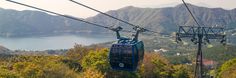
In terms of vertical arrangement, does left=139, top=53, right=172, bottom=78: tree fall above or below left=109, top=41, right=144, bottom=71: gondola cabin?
below

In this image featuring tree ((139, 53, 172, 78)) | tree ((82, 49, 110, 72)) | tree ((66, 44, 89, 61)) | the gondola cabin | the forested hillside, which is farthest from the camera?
tree ((66, 44, 89, 61))

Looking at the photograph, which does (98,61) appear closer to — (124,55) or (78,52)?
(78,52)

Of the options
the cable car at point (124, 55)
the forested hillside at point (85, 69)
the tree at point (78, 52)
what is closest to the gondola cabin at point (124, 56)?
the cable car at point (124, 55)

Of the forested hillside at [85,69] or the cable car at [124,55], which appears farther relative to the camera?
the forested hillside at [85,69]

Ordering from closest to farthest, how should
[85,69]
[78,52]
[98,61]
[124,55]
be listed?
[124,55], [98,61], [85,69], [78,52]

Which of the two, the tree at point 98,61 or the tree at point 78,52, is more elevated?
the tree at point 98,61

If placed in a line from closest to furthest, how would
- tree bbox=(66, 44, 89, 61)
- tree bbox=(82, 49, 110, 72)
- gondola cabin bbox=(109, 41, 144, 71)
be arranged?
gondola cabin bbox=(109, 41, 144, 71) < tree bbox=(82, 49, 110, 72) < tree bbox=(66, 44, 89, 61)

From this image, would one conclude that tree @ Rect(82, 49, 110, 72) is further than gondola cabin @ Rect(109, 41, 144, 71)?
Yes

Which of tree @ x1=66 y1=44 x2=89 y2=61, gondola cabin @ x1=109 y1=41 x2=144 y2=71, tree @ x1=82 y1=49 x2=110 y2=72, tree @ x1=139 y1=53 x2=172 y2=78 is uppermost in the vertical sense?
gondola cabin @ x1=109 y1=41 x2=144 y2=71

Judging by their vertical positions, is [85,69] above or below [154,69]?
above

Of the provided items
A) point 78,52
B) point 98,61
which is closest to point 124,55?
point 98,61

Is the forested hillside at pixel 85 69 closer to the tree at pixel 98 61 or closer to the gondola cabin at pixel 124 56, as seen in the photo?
the tree at pixel 98 61

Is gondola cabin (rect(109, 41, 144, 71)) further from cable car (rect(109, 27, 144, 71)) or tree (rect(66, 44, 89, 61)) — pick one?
tree (rect(66, 44, 89, 61))

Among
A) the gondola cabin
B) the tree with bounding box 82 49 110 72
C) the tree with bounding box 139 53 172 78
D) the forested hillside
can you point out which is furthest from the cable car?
the tree with bounding box 139 53 172 78
